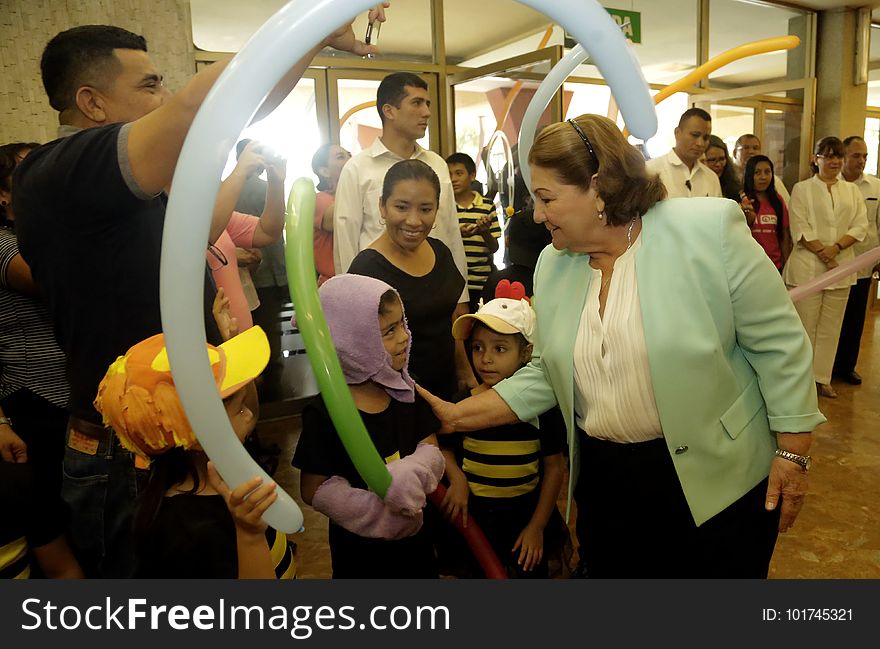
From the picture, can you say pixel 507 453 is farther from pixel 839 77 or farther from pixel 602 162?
pixel 839 77

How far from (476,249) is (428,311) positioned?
176cm

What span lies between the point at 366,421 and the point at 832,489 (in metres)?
2.63

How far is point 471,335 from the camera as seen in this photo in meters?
2.18

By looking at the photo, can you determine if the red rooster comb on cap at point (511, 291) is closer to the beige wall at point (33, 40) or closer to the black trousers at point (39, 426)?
the black trousers at point (39, 426)

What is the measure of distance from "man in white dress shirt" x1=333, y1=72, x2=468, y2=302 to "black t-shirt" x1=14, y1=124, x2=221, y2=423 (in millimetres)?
1685

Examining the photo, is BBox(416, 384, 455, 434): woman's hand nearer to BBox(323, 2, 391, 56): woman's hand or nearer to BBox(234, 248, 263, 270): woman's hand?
BBox(323, 2, 391, 56): woman's hand

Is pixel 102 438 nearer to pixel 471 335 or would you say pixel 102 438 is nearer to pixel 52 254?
pixel 52 254

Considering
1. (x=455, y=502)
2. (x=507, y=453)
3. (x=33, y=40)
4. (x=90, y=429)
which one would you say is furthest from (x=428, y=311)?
(x=33, y=40)

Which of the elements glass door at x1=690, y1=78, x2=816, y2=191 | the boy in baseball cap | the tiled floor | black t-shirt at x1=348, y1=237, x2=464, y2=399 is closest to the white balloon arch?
the boy in baseball cap

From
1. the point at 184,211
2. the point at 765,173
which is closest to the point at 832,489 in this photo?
the point at 765,173

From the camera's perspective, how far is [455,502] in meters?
1.84

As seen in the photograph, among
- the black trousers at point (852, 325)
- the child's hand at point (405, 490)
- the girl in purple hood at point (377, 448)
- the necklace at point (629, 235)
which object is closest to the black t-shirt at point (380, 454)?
the girl in purple hood at point (377, 448)

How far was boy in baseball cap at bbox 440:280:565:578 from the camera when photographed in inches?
78.8

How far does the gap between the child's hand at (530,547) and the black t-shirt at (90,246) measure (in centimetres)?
115
